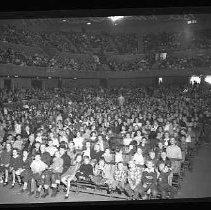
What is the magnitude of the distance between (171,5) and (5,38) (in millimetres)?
2857

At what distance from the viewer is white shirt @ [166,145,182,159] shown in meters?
6.78

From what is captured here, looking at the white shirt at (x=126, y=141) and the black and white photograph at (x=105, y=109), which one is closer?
the black and white photograph at (x=105, y=109)

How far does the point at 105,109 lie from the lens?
699 centimetres

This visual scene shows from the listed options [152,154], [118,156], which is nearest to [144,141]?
[152,154]

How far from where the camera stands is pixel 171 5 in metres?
6.62

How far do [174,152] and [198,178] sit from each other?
0.59m

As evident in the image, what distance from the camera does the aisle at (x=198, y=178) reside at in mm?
6734

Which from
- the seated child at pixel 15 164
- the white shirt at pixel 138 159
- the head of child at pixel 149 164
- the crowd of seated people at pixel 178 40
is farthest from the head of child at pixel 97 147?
the crowd of seated people at pixel 178 40

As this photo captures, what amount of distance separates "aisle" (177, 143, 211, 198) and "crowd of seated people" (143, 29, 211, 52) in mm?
1751

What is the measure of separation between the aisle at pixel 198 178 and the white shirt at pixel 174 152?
278mm

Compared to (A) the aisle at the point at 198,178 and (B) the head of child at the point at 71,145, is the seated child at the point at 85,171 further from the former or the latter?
(A) the aisle at the point at 198,178

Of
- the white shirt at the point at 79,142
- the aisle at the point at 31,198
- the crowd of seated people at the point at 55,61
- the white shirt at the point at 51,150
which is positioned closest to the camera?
the aisle at the point at 31,198

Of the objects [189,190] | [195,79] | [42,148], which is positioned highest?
[195,79]

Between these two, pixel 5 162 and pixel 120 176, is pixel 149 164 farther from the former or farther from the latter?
pixel 5 162
